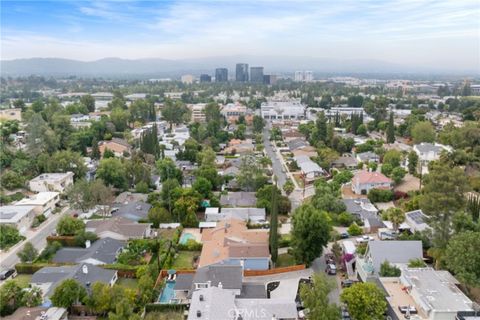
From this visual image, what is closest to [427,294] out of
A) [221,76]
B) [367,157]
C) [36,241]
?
[36,241]

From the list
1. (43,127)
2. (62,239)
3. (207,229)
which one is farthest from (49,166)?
(207,229)

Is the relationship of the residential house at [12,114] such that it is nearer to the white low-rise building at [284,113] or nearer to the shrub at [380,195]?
the white low-rise building at [284,113]

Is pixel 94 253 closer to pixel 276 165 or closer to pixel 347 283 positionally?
pixel 347 283

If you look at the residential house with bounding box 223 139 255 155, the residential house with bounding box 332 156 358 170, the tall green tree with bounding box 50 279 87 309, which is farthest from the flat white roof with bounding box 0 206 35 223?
the residential house with bounding box 332 156 358 170

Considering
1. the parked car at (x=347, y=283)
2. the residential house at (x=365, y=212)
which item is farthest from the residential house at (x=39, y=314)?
the residential house at (x=365, y=212)

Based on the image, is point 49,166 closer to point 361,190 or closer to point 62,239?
point 62,239
